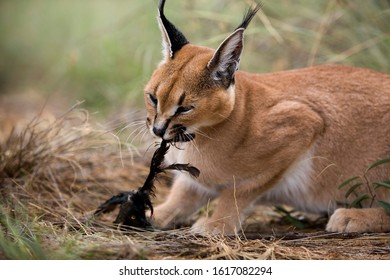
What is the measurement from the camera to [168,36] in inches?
158

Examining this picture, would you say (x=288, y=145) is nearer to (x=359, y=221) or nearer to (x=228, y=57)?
(x=359, y=221)

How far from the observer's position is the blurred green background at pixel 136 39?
6.40m

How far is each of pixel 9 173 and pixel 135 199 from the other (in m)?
1.26

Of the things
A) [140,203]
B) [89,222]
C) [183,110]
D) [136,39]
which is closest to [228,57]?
[183,110]

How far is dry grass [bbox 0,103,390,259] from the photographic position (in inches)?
141

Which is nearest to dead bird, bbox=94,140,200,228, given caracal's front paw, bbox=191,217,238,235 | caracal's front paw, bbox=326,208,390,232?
caracal's front paw, bbox=191,217,238,235

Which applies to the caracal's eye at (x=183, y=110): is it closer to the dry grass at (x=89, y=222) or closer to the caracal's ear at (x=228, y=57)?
the caracal's ear at (x=228, y=57)

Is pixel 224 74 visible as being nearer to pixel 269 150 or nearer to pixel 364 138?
pixel 269 150

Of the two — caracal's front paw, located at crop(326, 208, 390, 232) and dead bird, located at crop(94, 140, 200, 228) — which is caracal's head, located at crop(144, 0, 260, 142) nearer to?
dead bird, located at crop(94, 140, 200, 228)

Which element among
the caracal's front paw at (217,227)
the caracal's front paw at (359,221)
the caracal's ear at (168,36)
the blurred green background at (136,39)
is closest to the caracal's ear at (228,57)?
the caracal's ear at (168,36)

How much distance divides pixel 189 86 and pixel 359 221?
1.39 metres

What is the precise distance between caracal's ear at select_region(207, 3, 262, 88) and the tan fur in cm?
14

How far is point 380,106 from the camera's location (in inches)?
175
